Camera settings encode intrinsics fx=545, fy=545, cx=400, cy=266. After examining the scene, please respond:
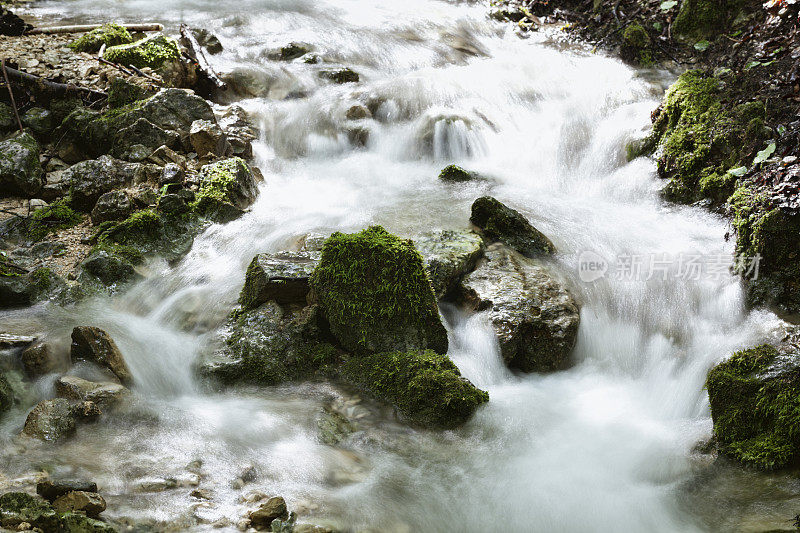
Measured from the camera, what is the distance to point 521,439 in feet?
12.7

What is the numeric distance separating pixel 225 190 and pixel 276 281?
93.9 inches

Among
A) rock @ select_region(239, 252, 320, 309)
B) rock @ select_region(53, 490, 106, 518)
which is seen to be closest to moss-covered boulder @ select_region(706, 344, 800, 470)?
rock @ select_region(239, 252, 320, 309)

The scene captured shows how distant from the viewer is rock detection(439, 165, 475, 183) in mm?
7715

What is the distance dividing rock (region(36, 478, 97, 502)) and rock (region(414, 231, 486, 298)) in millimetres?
3077

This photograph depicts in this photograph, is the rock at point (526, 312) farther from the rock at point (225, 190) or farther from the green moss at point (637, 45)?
the green moss at point (637, 45)

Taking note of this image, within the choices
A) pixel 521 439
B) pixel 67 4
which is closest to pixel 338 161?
pixel 521 439

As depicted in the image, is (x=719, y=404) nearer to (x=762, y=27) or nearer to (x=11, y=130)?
(x=762, y=27)

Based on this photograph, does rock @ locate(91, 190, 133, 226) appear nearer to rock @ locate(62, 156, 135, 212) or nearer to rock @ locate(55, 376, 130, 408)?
rock @ locate(62, 156, 135, 212)

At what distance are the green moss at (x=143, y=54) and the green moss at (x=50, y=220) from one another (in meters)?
3.53

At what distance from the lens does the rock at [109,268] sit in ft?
17.3

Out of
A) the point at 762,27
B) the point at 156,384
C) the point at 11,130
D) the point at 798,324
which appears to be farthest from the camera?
the point at 762,27

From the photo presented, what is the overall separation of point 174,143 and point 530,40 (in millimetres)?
8928

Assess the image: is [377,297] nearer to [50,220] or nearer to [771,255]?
[771,255]

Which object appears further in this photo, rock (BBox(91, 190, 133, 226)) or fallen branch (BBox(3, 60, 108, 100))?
fallen branch (BBox(3, 60, 108, 100))
